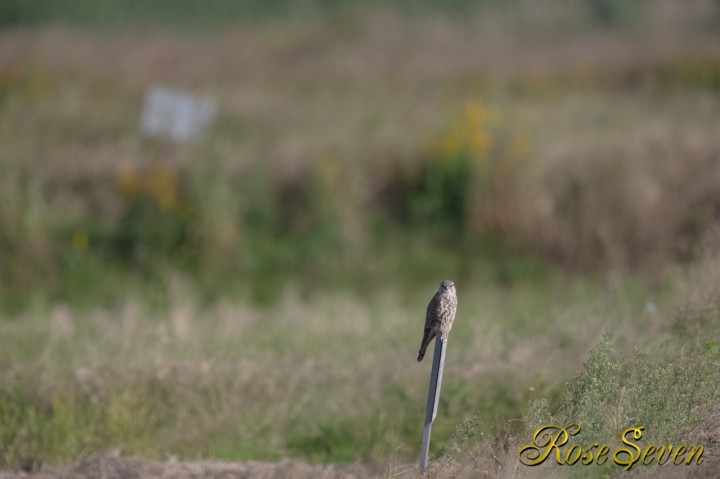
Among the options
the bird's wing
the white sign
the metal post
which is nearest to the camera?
the metal post

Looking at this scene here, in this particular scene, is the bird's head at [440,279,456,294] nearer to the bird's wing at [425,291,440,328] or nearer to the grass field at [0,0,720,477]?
the bird's wing at [425,291,440,328]

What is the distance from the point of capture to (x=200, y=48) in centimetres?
1745

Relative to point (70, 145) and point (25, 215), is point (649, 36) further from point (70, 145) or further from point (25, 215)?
point (25, 215)

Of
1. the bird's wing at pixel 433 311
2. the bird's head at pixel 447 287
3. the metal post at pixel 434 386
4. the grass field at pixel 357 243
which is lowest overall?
the grass field at pixel 357 243

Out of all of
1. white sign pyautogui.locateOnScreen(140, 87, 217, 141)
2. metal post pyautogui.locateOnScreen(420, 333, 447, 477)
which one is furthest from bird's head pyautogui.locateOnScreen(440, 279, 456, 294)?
white sign pyautogui.locateOnScreen(140, 87, 217, 141)

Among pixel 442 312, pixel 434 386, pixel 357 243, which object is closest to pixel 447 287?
pixel 442 312

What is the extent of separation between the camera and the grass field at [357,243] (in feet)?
17.5

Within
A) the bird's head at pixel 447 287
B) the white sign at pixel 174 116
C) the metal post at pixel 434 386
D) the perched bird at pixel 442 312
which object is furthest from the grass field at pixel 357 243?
the bird's head at pixel 447 287

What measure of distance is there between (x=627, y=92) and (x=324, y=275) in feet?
22.1

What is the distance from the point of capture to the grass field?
5.34m

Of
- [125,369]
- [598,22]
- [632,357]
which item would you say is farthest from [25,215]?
[598,22]

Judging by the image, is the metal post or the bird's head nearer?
the metal post

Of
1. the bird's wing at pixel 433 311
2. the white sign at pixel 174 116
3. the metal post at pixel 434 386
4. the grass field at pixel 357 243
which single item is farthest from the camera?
the white sign at pixel 174 116

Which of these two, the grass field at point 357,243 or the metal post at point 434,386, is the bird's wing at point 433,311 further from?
the grass field at point 357,243
